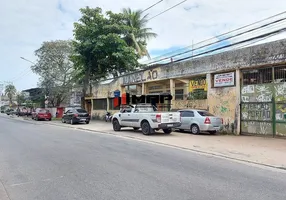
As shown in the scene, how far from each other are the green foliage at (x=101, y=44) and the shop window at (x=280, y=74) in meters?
16.1

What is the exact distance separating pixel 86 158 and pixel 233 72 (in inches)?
458

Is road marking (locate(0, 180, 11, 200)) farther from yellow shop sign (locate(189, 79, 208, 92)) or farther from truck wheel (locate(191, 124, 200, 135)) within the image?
yellow shop sign (locate(189, 79, 208, 92))

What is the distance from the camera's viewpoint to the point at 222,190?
5.33m

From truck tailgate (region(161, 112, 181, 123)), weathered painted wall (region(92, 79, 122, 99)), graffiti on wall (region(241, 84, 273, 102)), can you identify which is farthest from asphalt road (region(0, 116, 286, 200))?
weathered painted wall (region(92, 79, 122, 99))

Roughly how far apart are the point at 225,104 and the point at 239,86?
1487mm

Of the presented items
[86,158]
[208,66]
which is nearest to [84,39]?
[208,66]

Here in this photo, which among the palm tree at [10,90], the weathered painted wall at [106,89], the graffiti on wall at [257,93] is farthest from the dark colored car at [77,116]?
the palm tree at [10,90]

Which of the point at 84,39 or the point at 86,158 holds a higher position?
the point at 84,39

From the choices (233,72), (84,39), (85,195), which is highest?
(84,39)

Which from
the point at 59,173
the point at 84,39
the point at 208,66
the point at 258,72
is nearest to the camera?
the point at 59,173

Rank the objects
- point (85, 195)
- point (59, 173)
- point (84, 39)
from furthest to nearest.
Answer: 1. point (84, 39)
2. point (59, 173)
3. point (85, 195)

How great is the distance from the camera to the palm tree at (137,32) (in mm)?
30033

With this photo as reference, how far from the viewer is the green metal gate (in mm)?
14287

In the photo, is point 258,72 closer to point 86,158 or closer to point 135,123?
point 135,123
